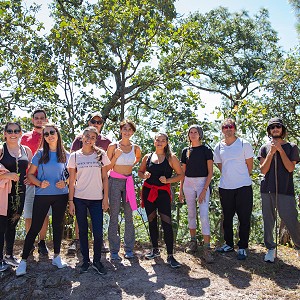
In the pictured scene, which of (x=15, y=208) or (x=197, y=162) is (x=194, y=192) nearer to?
(x=197, y=162)

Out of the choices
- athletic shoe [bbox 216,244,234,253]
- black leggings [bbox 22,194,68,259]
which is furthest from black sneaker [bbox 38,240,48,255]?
athletic shoe [bbox 216,244,234,253]

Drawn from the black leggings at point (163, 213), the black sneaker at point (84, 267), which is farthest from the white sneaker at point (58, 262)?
the black leggings at point (163, 213)

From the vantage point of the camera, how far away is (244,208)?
5.54 metres

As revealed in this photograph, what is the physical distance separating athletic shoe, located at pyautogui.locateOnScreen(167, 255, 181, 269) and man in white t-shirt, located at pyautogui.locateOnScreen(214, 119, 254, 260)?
1.00 m

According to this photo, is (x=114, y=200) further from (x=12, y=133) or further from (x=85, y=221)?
(x=12, y=133)

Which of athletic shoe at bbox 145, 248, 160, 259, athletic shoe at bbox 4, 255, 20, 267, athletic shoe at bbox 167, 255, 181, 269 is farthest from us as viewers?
athletic shoe at bbox 145, 248, 160, 259

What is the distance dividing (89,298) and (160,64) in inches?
217

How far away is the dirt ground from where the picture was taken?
4586 millimetres

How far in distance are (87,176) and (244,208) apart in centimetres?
229

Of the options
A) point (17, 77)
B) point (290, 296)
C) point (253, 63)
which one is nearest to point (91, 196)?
point (290, 296)

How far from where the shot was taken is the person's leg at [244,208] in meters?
5.51

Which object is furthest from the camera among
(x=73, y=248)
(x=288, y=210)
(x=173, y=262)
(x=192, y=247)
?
(x=192, y=247)

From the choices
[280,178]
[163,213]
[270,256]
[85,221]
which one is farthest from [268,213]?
[85,221]

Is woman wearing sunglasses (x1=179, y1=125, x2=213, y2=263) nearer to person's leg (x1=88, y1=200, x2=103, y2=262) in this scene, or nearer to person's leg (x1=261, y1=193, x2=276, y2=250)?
person's leg (x1=261, y1=193, x2=276, y2=250)
